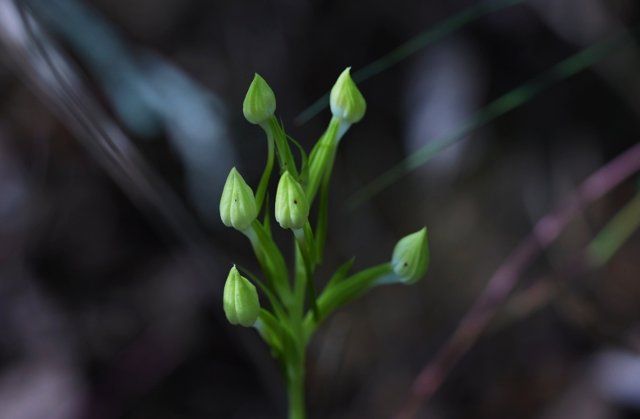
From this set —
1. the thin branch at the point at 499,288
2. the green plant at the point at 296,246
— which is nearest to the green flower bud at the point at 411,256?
the green plant at the point at 296,246

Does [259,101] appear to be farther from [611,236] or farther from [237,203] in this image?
[611,236]

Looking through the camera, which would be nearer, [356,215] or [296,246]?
[296,246]

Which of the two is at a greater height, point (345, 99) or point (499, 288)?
point (345, 99)

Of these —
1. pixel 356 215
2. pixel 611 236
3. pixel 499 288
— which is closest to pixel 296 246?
pixel 499 288

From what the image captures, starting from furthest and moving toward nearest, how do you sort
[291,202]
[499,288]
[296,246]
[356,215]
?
[356,215] < [499,288] < [296,246] < [291,202]

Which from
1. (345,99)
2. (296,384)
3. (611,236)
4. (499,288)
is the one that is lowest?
(611,236)

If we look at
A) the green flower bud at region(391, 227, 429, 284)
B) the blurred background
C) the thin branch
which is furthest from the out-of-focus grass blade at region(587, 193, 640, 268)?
the green flower bud at region(391, 227, 429, 284)

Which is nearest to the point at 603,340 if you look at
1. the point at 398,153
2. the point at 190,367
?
the point at 398,153
